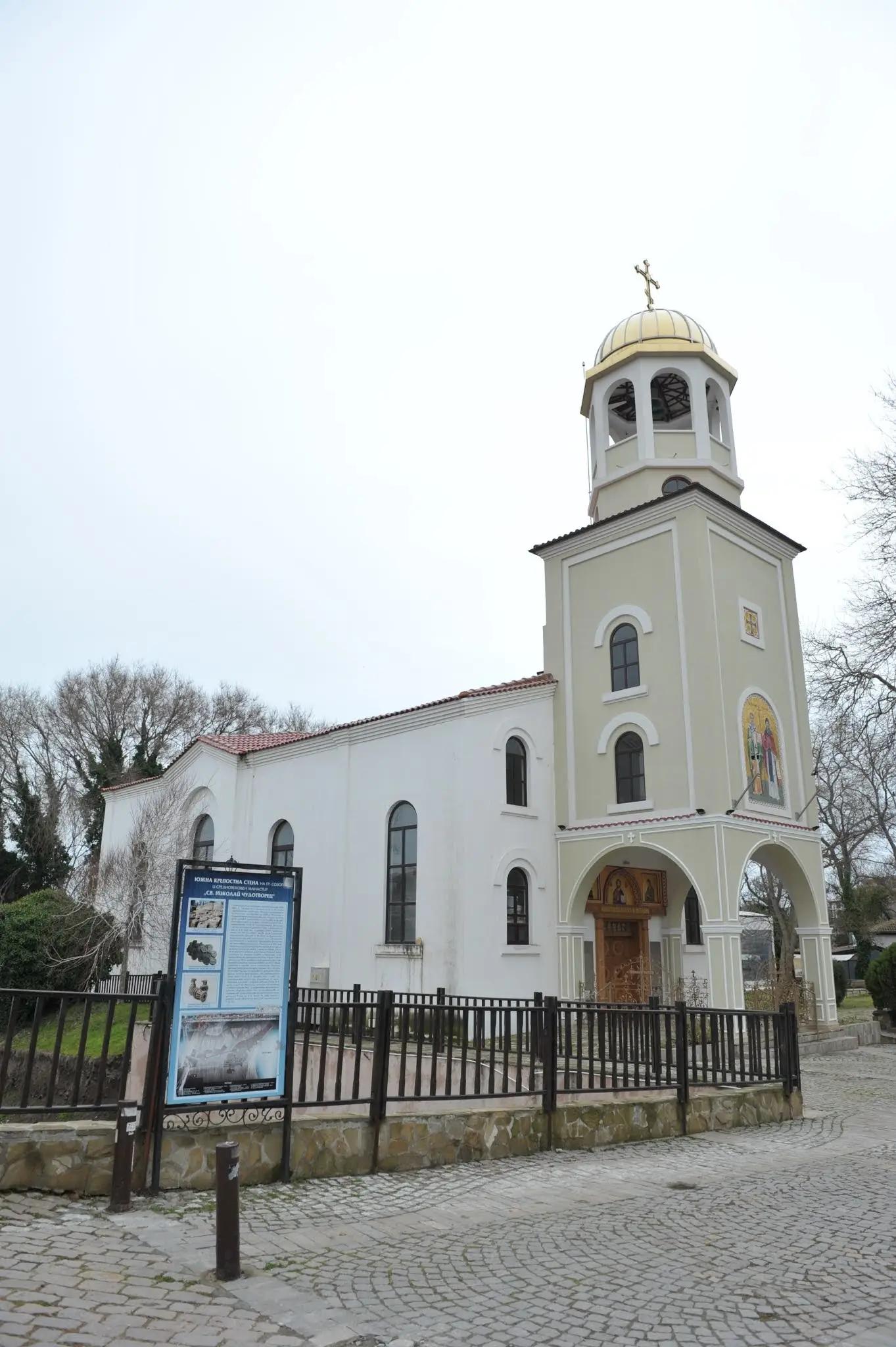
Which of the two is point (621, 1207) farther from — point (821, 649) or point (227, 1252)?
point (821, 649)

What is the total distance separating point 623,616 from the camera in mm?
20016

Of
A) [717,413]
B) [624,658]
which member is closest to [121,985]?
[624,658]

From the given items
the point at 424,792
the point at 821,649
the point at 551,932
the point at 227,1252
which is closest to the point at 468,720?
the point at 424,792

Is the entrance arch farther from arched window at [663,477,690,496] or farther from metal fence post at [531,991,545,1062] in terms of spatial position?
metal fence post at [531,991,545,1062]

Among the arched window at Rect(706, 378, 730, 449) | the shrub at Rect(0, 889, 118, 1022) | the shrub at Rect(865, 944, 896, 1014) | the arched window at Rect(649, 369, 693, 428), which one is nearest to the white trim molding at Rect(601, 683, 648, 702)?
the arched window at Rect(649, 369, 693, 428)

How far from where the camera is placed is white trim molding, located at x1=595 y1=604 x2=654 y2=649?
19.5m

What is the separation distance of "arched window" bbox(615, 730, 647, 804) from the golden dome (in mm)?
9482

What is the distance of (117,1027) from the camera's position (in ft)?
76.9

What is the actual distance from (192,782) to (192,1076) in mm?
20219

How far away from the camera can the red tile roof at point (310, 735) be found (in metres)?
19.2

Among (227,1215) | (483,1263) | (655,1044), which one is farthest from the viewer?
(655,1044)

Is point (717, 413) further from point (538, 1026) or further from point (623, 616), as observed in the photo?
point (538, 1026)

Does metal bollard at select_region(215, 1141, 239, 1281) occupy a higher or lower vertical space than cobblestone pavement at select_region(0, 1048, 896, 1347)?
higher

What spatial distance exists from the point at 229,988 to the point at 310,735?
16.4 metres
